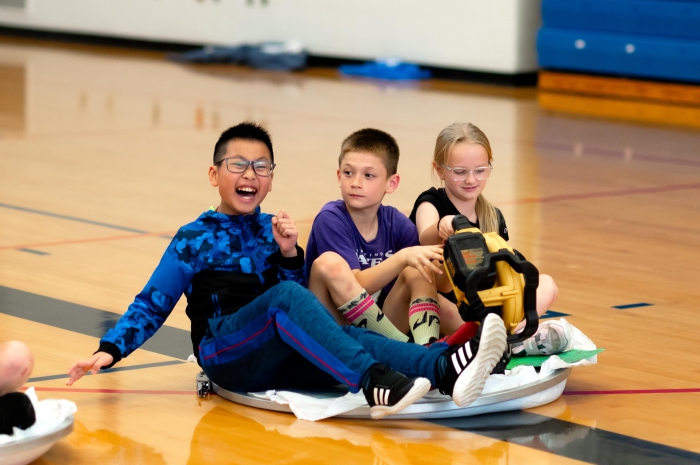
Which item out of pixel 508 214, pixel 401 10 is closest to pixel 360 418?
pixel 508 214

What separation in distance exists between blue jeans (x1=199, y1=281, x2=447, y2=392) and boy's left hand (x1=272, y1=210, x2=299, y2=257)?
174 mm

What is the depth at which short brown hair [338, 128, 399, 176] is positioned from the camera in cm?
305

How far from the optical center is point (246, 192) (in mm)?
2867

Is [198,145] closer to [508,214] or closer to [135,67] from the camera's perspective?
[508,214]

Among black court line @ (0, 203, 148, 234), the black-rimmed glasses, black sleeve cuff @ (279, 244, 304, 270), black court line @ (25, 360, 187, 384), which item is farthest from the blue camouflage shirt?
black court line @ (0, 203, 148, 234)

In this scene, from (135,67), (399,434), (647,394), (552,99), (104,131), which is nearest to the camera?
(399,434)

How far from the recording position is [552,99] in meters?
10.5

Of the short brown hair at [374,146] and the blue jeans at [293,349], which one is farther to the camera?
the short brown hair at [374,146]

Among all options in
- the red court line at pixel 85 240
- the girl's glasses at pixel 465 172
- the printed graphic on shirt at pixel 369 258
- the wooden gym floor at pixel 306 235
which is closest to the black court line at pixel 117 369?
the wooden gym floor at pixel 306 235

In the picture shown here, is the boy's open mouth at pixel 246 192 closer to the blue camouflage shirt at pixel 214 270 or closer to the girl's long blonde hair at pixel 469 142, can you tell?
the blue camouflage shirt at pixel 214 270

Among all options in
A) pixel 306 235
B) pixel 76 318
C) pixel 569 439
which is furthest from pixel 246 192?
pixel 306 235

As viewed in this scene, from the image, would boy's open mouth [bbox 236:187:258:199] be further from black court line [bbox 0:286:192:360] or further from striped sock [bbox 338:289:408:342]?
black court line [bbox 0:286:192:360]

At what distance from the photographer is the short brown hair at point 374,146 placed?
3053 millimetres

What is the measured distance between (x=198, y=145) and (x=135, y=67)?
5067 mm
